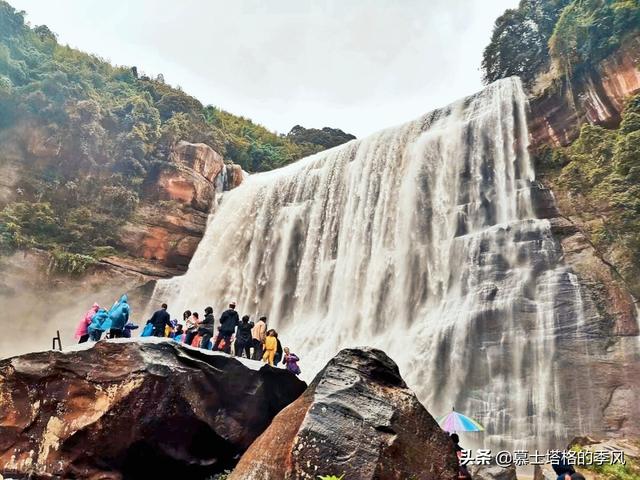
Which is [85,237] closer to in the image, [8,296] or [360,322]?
[8,296]

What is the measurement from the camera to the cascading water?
42.5ft

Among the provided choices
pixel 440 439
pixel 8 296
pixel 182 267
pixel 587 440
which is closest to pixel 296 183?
pixel 182 267

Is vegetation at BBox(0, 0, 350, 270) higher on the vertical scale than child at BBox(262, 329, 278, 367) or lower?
higher

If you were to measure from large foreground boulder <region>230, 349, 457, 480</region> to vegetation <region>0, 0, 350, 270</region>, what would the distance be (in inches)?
839

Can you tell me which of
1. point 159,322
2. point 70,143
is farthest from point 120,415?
point 70,143

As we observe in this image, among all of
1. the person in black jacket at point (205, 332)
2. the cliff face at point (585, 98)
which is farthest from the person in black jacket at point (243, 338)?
the cliff face at point (585, 98)

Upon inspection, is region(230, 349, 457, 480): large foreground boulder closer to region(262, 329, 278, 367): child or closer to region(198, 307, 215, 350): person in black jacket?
region(262, 329, 278, 367): child

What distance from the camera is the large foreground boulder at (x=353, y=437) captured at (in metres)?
Result: 4.85

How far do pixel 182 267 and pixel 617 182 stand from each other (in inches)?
746

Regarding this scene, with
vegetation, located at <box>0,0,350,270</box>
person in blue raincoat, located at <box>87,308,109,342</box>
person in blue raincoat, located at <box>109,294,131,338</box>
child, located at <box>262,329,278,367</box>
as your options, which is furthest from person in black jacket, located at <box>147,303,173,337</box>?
vegetation, located at <box>0,0,350,270</box>

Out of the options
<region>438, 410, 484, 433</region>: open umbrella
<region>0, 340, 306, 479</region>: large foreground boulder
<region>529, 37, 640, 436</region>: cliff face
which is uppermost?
<region>529, 37, 640, 436</region>: cliff face

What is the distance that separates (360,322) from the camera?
1666 centimetres

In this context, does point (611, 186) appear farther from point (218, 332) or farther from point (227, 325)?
point (218, 332)

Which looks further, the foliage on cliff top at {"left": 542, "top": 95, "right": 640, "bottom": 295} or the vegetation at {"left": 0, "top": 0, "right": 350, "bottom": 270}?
the vegetation at {"left": 0, "top": 0, "right": 350, "bottom": 270}
